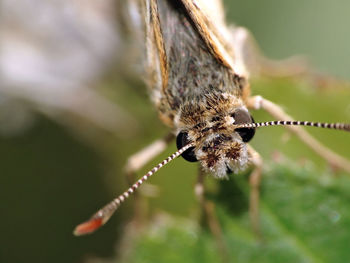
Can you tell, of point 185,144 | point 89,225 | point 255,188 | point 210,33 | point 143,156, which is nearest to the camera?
point 89,225

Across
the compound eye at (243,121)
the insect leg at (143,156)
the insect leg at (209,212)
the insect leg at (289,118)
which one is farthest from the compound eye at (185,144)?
the insect leg at (143,156)

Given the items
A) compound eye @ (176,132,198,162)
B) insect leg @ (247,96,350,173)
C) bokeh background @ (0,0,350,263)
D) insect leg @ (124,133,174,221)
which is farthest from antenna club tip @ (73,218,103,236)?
insect leg @ (247,96,350,173)

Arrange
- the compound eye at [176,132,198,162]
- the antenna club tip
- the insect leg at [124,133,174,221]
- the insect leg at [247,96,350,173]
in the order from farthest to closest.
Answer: the insect leg at [124,133,174,221]
the insect leg at [247,96,350,173]
the compound eye at [176,132,198,162]
the antenna club tip

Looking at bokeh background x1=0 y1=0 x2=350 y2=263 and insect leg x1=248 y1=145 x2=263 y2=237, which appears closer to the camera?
insect leg x1=248 y1=145 x2=263 y2=237

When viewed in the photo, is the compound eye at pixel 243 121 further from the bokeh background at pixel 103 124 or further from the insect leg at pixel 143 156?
the insect leg at pixel 143 156

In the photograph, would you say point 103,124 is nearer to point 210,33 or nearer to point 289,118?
point 210,33

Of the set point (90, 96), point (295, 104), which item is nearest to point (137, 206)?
point (295, 104)

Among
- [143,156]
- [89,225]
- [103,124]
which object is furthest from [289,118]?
[103,124]

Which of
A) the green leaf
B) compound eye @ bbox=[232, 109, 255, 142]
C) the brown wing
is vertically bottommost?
the green leaf

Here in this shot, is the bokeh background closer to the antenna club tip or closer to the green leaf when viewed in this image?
the green leaf
